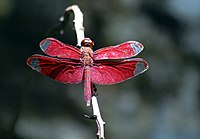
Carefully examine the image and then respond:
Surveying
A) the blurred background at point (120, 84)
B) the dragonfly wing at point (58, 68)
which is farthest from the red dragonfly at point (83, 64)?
the blurred background at point (120, 84)

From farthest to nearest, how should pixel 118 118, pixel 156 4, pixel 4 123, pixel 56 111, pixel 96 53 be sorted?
pixel 156 4 → pixel 118 118 → pixel 56 111 → pixel 4 123 → pixel 96 53

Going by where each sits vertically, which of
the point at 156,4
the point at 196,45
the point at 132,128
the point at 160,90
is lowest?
the point at 132,128

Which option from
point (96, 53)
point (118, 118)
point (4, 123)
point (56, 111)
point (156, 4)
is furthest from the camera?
point (156, 4)

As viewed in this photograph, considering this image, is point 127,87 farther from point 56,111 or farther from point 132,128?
point 56,111

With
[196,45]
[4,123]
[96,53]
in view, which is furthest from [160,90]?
[96,53]

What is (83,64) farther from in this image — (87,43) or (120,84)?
(120,84)

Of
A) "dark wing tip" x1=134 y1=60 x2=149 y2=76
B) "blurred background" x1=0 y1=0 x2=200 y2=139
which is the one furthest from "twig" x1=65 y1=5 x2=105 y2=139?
"blurred background" x1=0 y1=0 x2=200 y2=139
